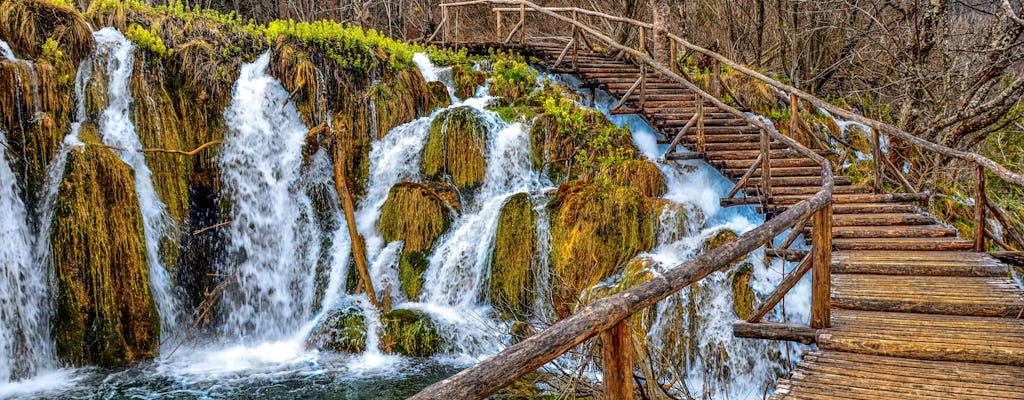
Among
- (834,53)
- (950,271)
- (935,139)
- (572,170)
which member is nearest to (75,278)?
(572,170)

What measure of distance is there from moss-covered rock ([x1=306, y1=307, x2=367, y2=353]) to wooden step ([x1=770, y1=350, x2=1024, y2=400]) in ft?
18.6

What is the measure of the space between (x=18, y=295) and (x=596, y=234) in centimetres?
670

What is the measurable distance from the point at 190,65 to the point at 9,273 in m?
3.53

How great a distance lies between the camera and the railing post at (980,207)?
5762 mm

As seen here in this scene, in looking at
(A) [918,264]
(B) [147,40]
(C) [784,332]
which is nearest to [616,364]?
(C) [784,332]

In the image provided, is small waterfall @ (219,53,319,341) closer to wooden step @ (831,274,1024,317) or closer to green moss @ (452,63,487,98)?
green moss @ (452,63,487,98)

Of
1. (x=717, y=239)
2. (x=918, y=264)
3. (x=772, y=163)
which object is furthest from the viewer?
(x=772, y=163)

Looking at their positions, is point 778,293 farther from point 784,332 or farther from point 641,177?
point 641,177

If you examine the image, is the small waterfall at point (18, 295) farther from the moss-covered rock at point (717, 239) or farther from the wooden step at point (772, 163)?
the wooden step at point (772, 163)

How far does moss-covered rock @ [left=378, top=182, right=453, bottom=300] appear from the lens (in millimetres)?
9195

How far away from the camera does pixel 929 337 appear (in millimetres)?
4184

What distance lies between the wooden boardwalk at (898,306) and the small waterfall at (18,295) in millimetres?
7845

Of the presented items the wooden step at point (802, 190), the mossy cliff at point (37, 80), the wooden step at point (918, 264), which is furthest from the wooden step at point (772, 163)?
the mossy cliff at point (37, 80)

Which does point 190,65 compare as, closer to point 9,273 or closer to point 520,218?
point 9,273
